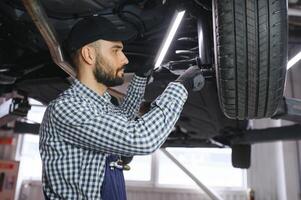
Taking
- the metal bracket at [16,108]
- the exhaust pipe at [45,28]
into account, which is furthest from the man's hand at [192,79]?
the metal bracket at [16,108]

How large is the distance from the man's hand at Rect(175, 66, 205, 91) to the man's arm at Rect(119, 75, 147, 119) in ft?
0.79

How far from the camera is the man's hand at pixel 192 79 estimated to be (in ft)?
3.10

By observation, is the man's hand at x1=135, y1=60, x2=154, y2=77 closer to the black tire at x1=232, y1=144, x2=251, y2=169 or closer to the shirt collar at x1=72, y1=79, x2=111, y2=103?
the shirt collar at x1=72, y1=79, x2=111, y2=103

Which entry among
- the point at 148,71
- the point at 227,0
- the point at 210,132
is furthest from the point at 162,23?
the point at 210,132

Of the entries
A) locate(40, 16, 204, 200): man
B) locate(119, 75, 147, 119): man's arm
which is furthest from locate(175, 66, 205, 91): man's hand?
locate(119, 75, 147, 119): man's arm

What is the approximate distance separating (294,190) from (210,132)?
1.53 m

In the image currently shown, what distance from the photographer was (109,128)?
758mm

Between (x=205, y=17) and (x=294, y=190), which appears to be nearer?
(x=205, y=17)

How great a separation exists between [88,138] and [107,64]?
10.2 inches

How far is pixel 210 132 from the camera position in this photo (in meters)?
2.33

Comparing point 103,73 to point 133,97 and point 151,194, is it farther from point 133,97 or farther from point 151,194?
point 151,194

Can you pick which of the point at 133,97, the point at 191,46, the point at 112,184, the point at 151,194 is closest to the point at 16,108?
the point at 133,97

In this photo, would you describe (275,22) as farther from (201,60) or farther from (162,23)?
(162,23)

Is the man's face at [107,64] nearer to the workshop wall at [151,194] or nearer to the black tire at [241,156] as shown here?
the black tire at [241,156]
